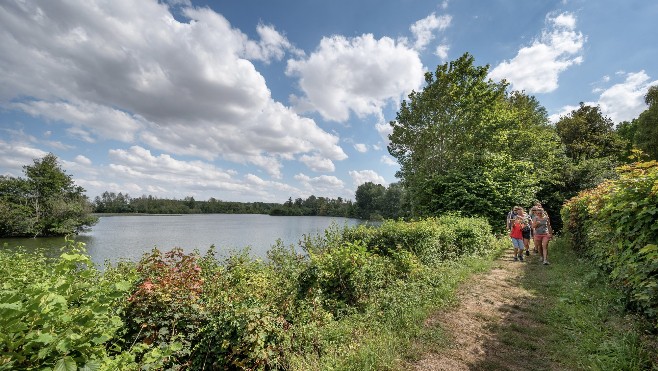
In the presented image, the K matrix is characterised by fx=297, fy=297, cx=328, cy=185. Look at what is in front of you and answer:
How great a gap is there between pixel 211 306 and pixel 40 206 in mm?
49097

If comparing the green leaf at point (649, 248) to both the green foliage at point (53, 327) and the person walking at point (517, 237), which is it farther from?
the person walking at point (517, 237)

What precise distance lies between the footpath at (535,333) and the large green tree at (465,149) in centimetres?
1098

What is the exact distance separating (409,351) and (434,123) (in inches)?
706

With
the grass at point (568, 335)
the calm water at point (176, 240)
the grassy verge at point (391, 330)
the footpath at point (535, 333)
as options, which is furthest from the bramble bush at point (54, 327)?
the calm water at point (176, 240)

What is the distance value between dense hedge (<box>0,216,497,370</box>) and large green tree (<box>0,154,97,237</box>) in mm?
39754

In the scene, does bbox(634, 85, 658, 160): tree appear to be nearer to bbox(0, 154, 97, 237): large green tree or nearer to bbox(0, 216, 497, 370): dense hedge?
bbox(0, 216, 497, 370): dense hedge

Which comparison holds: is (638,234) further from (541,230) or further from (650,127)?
(650,127)

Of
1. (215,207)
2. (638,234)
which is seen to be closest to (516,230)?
(638,234)

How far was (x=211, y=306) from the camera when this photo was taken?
15.8 feet

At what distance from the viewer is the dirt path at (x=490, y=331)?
157 inches

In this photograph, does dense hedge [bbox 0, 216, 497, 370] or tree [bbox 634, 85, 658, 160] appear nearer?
dense hedge [bbox 0, 216, 497, 370]

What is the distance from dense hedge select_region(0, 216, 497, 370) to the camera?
94.1 inches

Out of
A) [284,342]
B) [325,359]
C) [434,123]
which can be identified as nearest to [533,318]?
[325,359]

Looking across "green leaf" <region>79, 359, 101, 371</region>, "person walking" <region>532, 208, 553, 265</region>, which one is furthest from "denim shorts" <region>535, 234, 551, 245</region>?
Answer: "green leaf" <region>79, 359, 101, 371</region>
